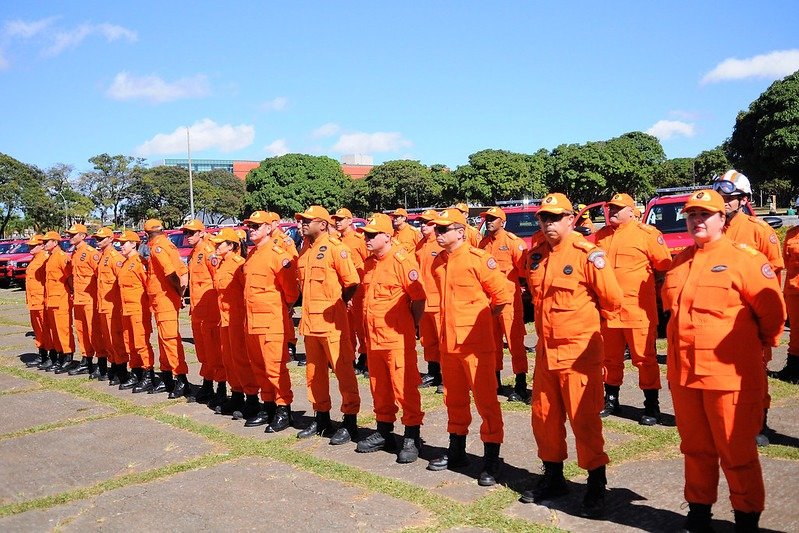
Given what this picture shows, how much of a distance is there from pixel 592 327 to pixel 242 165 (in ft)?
411

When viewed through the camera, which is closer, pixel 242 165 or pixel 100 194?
pixel 100 194

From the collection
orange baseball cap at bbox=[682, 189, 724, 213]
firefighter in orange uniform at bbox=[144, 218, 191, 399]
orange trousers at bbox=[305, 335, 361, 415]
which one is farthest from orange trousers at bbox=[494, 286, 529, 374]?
firefighter in orange uniform at bbox=[144, 218, 191, 399]

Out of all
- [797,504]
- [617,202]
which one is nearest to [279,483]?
[797,504]

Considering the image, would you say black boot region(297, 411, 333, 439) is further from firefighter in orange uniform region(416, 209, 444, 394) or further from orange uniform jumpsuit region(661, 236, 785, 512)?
orange uniform jumpsuit region(661, 236, 785, 512)

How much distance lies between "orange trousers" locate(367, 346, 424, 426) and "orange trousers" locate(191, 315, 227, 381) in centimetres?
252

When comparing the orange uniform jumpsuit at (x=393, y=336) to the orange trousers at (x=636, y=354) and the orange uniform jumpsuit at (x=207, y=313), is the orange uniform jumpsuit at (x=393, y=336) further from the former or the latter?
the orange uniform jumpsuit at (x=207, y=313)

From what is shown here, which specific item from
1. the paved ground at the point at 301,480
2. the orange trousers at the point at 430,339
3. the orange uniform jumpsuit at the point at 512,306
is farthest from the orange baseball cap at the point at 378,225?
the orange trousers at the point at 430,339

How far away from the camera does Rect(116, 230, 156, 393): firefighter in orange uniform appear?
342 inches

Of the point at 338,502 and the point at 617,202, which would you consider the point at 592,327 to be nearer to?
the point at 338,502

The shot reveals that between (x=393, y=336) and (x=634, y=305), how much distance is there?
2.26 metres

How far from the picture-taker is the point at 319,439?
646 cm

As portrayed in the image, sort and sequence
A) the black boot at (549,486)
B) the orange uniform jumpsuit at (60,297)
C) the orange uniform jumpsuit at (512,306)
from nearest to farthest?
the black boot at (549,486) → the orange uniform jumpsuit at (512,306) → the orange uniform jumpsuit at (60,297)

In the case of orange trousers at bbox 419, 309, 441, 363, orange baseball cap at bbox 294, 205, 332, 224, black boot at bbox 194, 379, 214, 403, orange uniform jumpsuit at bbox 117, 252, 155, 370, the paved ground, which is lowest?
the paved ground

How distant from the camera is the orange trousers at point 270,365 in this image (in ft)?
21.9
